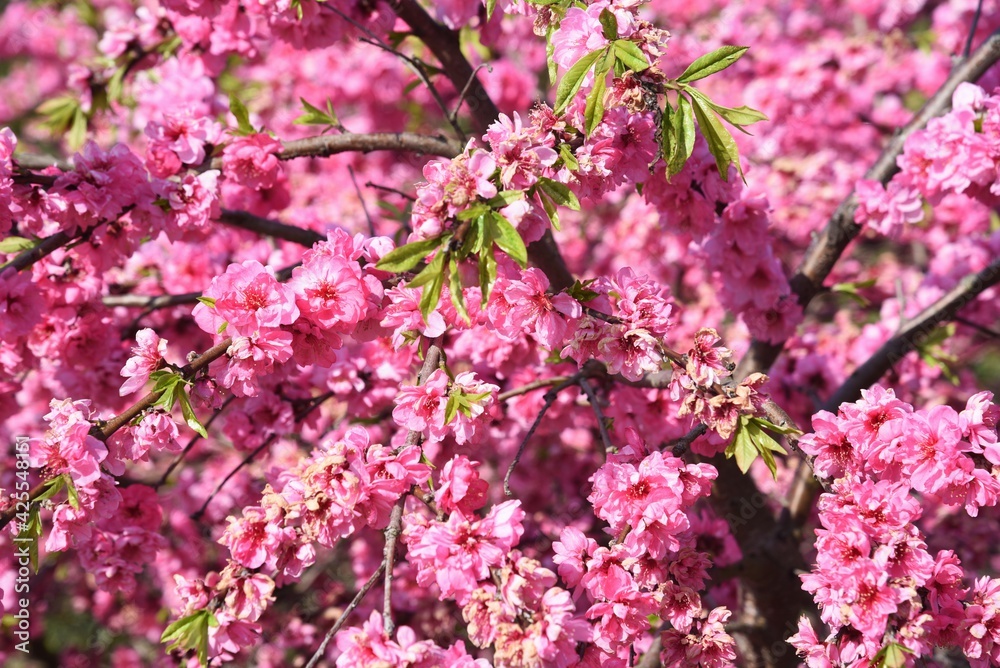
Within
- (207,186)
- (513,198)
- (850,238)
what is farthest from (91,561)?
(850,238)

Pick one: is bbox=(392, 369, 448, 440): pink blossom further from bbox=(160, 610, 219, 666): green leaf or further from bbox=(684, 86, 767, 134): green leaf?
bbox=(684, 86, 767, 134): green leaf

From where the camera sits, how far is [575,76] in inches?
62.6

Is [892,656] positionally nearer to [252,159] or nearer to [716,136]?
[716,136]

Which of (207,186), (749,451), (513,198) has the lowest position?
(749,451)

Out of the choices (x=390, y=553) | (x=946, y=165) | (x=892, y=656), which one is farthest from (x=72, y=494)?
(x=946, y=165)

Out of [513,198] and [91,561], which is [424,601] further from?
[513,198]

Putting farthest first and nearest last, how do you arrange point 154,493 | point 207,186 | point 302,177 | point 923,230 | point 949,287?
point 302,177 → point 923,230 → point 949,287 → point 154,493 → point 207,186

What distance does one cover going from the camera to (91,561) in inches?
91.0

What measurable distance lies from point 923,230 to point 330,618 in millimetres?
4419

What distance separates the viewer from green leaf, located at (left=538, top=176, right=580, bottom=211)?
1619 mm

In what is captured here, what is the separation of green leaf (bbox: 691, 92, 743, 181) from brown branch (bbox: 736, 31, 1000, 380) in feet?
4.30

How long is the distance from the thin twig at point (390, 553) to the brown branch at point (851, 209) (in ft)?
5.51

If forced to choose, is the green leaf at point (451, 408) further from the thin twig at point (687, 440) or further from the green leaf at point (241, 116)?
the green leaf at point (241, 116)

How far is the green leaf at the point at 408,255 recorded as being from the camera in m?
1.54
